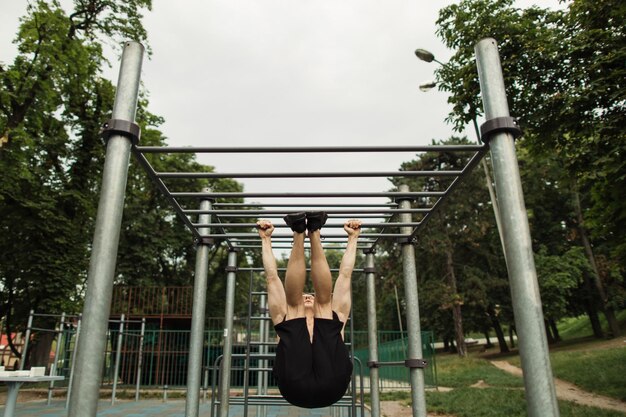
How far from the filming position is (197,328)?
12.0 feet

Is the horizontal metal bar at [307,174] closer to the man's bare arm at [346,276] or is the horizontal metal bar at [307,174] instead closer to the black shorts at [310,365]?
the man's bare arm at [346,276]

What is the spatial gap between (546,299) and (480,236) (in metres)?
4.02

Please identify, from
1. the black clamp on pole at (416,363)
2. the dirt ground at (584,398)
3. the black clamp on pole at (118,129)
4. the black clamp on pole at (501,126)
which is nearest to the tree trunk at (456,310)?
the dirt ground at (584,398)

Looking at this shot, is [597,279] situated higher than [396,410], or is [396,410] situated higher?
[597,279]

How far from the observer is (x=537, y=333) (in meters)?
1.62

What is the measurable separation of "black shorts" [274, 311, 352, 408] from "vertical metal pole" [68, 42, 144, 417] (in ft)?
4.42

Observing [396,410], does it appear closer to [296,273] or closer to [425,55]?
[296,273]

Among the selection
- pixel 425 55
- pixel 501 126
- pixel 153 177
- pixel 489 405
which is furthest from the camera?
pixel 425 55

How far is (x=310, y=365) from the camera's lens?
282 cm

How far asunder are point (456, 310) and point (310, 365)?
19958mm

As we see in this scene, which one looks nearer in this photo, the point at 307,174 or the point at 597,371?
the point at 307,174

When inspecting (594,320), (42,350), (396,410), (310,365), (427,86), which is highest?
(427,86)

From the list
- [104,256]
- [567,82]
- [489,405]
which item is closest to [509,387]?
[489,405]

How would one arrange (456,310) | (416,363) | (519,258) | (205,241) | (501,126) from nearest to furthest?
(519,258) → (501,126) → (416,363) → (205,241) → (456,310)
